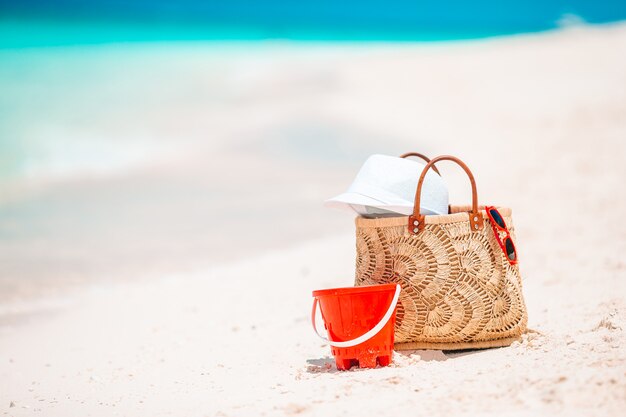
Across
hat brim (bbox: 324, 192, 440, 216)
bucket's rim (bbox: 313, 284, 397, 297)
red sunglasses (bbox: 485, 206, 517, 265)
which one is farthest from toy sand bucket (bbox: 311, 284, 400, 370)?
red sunglasses (bbox: 485, 206, 517, 265)

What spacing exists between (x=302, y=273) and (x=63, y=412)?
11.9 feet

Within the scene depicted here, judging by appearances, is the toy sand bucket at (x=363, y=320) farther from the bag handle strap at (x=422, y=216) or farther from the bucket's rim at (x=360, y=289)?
the bag handle strap at (x=422, y=216)

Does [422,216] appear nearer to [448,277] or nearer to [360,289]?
[448,277]

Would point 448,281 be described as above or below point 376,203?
below

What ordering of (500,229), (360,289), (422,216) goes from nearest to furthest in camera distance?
(360,289) < (422,216) < (500,229)

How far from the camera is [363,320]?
3367 mm

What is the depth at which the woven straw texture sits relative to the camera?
352cm

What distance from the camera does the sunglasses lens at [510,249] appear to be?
360cm

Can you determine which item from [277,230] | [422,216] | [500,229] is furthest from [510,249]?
[277,230]

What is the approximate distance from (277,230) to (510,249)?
7283 mm

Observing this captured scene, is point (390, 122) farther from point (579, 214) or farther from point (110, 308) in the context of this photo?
point (110, 308)

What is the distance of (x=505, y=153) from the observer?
12438 millimetres

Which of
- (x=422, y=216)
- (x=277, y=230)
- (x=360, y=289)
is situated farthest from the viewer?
(x=277, y=230)

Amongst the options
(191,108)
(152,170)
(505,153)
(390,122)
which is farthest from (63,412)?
(191,108)
